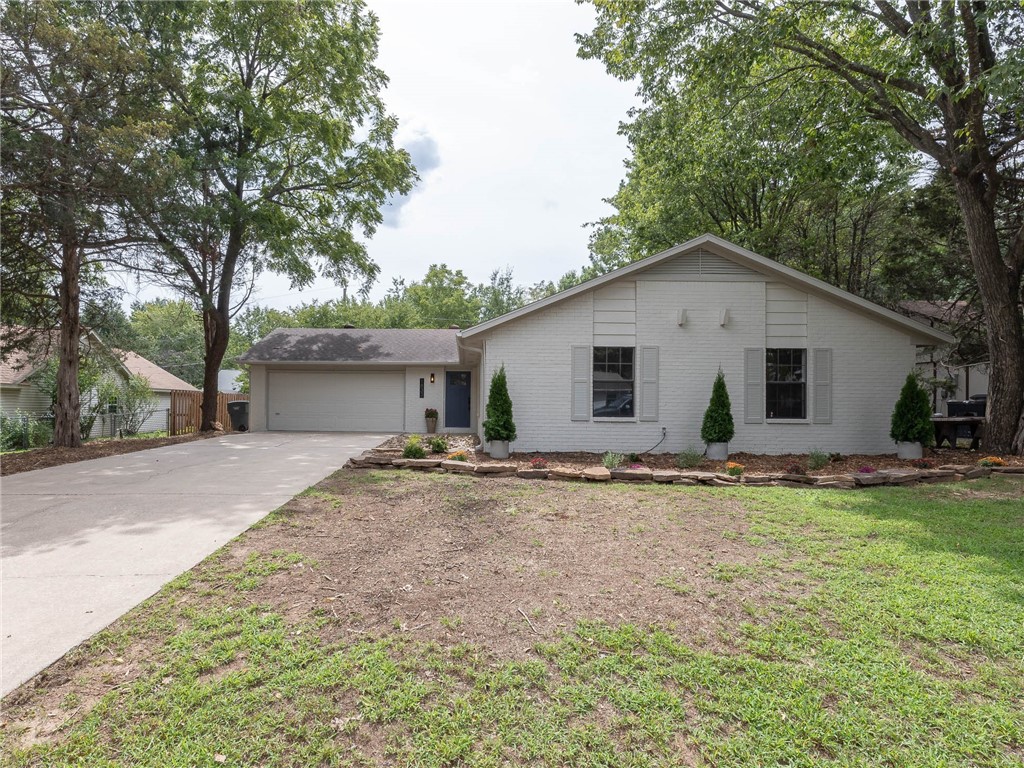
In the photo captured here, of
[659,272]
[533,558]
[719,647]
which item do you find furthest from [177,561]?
[659,272]

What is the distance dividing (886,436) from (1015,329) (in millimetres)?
2985

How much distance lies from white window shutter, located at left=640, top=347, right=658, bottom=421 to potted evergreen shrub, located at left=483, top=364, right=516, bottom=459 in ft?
9.08

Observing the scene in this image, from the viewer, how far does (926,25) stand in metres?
7.37

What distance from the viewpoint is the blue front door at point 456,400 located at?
52.7 feet

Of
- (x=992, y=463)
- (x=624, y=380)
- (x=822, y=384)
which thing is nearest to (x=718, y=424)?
(x=624, y=380)

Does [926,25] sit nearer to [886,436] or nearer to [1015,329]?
[1015,329]

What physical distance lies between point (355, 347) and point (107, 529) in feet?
40.9

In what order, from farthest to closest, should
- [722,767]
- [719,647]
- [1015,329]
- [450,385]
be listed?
1. [450,385]
2. [1015,329]
3. [719,647]
4. [722,767]

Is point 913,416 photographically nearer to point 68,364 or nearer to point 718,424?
point 718,424

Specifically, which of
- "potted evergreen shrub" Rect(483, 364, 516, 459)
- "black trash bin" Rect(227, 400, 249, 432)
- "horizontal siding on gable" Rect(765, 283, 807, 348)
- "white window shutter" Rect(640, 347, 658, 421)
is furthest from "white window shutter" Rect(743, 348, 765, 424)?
"black trash bin" Rect(227, 400, 249, 432)

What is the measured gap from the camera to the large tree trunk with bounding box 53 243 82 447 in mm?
10992

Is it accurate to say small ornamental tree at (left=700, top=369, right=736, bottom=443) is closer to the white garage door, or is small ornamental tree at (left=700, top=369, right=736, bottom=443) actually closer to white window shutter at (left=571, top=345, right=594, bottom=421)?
white window shutter at (left=571, top=345, right=594, bottom=421)

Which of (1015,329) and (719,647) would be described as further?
(1015,329)

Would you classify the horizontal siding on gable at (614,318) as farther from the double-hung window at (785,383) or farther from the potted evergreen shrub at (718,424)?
the double-hung window at (785,383)
